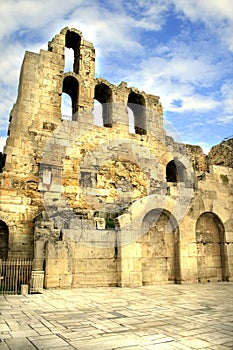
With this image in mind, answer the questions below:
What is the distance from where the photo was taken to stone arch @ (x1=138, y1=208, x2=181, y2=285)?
38.1 feet

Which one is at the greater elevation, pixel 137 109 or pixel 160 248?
pixel 137 109

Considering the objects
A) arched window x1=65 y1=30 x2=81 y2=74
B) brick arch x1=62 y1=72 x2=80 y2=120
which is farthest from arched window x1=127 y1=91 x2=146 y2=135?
arched window x1=65 y1=30 x2=81 y2=74

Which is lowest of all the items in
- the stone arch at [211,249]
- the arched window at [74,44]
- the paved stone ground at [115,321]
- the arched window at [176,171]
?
the paved stone ground at [115,321]

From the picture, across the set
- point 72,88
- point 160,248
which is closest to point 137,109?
point 72,88

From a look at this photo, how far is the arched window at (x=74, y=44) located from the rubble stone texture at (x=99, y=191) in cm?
7

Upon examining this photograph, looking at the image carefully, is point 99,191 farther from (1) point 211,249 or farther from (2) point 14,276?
(2) point 14,276

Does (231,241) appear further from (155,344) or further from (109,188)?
(155,344)

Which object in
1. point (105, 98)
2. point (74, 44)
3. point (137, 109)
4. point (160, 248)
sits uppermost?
point (74, 44)

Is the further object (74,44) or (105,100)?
(74,44)

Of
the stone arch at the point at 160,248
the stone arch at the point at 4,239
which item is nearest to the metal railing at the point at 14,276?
the stone arch at the point at 4,239

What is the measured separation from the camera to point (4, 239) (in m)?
12.3

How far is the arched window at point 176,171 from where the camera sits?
18.2 meters

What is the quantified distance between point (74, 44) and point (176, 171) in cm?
1021

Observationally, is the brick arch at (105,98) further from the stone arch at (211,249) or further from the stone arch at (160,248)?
the stone arch at (211,249)
